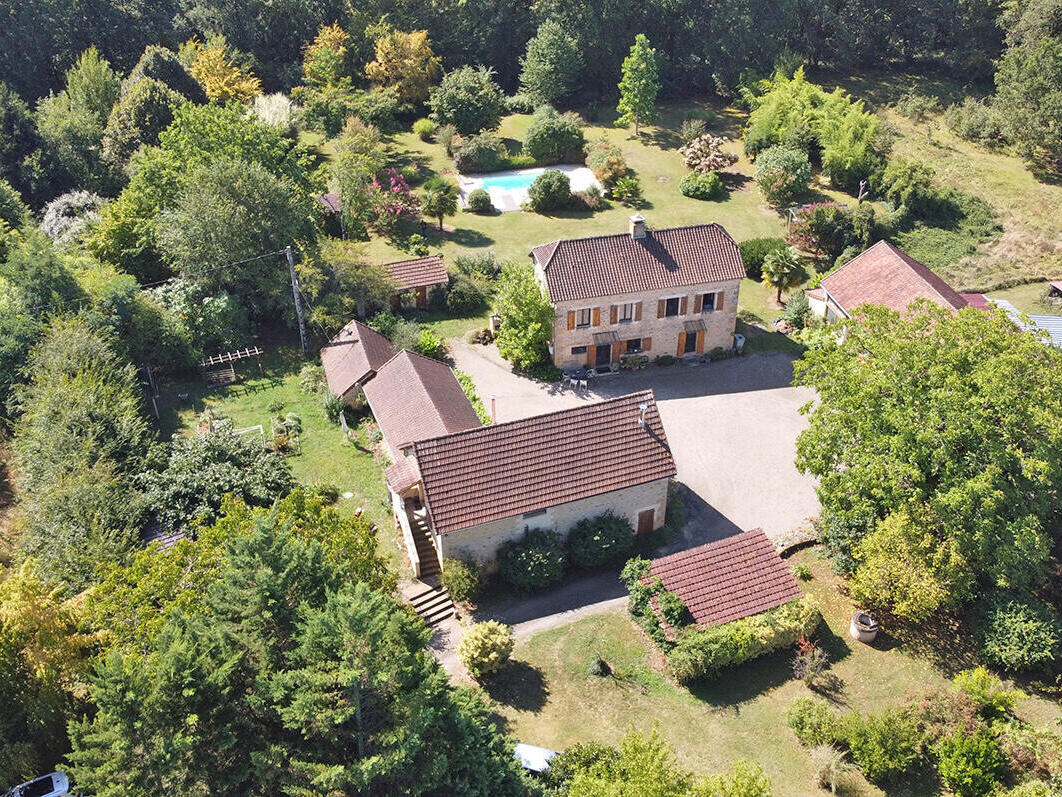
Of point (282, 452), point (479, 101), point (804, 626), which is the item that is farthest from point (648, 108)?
point (804, 626)

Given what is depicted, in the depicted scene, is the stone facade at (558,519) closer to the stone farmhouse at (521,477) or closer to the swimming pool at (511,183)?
the stone farmhouse at (521,477)

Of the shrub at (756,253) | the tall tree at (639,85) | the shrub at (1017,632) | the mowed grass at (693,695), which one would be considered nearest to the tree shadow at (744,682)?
the mowed grass at (693,695)

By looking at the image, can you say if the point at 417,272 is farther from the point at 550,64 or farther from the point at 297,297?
the point at 550,64

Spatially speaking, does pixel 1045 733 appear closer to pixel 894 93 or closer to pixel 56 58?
pixel 894 93

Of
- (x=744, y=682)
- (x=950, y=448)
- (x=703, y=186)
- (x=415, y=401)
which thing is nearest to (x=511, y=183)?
(x=703, y=186)

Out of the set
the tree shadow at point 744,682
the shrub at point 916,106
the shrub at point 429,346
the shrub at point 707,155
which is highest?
the shrub at point 916,106
